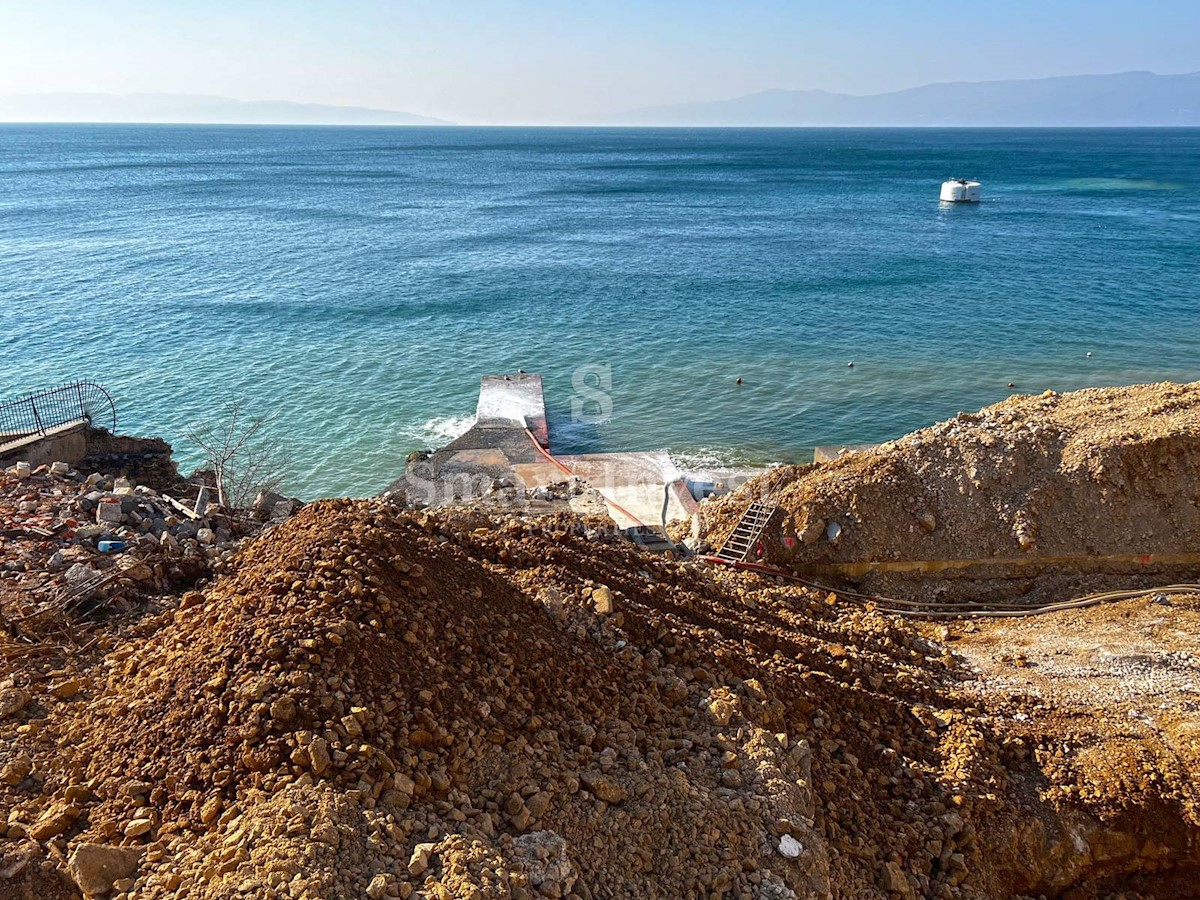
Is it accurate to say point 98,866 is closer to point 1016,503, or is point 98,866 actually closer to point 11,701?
point 11,701

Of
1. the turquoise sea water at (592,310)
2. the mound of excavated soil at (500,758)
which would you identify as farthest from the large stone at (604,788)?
the turquoise sea water at (592,310)

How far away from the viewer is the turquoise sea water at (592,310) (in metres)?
29.5

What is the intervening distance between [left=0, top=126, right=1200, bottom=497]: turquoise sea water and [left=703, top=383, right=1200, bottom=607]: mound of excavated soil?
1124 centimetres

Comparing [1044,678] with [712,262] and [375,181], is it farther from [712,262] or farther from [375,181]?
[375,181]

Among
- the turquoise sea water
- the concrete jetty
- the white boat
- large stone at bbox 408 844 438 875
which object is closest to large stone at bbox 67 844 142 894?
large stone at bbox 408 844 438 875

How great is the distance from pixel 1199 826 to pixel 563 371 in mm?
27559

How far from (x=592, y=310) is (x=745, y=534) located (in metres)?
29.2

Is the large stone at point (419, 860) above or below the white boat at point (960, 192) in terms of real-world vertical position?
below

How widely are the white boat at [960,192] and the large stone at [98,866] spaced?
304ft

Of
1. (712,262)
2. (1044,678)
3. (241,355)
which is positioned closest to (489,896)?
(1044,678)

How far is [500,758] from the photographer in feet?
21.0

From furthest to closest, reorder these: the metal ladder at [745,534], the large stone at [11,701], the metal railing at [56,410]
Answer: the metal railing at [56,410]
the metal ladder at [745,534]
the large stone at [11,701]

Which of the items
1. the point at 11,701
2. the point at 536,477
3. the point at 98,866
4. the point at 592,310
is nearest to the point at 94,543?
the point at 11,701

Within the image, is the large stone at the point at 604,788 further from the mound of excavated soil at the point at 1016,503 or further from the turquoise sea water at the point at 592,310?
the turquoise sea water at the point at 592,310
